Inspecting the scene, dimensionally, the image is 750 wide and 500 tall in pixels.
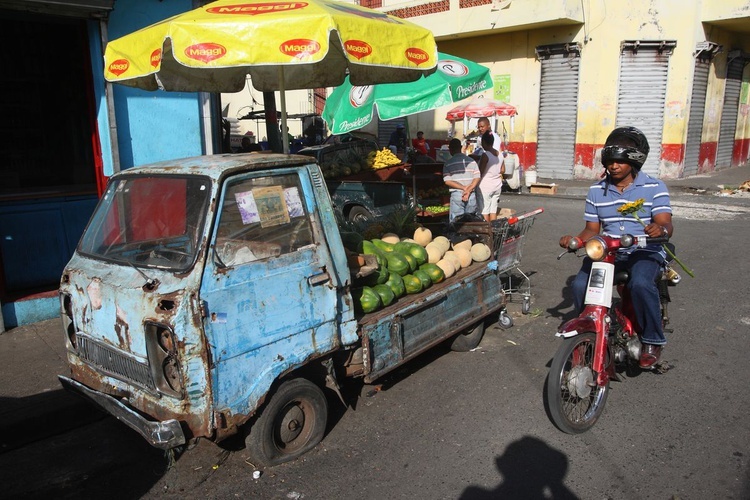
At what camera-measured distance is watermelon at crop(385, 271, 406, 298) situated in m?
4.54

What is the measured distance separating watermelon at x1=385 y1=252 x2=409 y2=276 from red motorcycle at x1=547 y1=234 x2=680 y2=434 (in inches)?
54.1

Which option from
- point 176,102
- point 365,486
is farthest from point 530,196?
point 365,486

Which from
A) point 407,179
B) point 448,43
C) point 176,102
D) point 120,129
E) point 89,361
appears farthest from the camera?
point 448,43

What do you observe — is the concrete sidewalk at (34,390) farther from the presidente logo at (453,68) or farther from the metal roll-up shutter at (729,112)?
the metal roll-up shutter at (729,112)

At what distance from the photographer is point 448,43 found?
21.3 meters

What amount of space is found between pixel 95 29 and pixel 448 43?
55.3 feet

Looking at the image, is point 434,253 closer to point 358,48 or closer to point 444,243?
point 444,243

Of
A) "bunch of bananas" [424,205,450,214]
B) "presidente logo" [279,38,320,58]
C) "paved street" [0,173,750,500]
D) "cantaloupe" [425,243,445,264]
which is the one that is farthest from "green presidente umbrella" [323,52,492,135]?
"paved street" [0,173,750,500]

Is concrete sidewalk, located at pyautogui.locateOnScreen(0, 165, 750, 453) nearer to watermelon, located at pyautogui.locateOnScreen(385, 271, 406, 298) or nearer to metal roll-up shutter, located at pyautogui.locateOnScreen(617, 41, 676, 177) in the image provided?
watermelon, located at pyautogui.locateOnScreen(385, 271, 406, 298)

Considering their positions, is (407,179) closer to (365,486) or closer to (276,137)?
(276,137)

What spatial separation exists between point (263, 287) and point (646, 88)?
1679 centimetres

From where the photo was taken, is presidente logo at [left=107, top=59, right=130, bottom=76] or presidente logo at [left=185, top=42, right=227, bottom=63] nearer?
presidente logo at [left=185, top=42, right=227, bottom=63]

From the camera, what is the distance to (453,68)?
7.42 meters

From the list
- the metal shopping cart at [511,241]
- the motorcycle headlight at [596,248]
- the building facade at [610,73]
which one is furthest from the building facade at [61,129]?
the building facade at [610,73]
